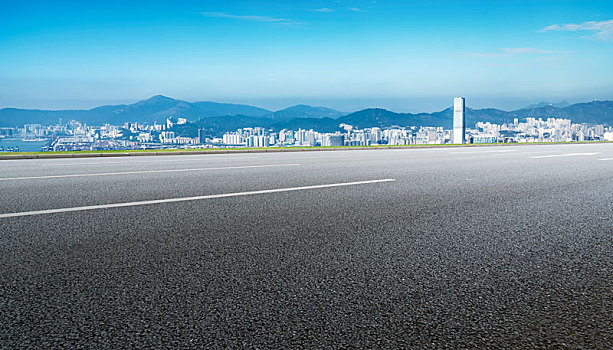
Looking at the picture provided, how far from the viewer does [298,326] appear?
227 cm

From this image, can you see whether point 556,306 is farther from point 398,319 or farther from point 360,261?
point 360,261

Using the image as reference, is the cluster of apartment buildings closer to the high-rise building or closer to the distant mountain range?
the high-rise building

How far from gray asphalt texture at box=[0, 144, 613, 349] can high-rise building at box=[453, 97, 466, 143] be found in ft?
115

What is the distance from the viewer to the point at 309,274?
309cm

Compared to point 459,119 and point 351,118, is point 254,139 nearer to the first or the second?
point 459,119

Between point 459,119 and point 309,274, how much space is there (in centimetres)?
4755

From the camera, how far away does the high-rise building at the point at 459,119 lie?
40312mm

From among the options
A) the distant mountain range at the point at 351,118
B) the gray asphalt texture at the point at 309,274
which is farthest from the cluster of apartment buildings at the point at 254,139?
the distant mountain range at the point at 351,118

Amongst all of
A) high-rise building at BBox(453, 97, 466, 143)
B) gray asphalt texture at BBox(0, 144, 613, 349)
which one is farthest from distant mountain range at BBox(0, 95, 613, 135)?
gray asphalt texture at BBox(0, 144, 613, 349)

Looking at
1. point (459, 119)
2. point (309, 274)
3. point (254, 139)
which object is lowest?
point (309, 274)

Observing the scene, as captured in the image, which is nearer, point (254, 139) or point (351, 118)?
point (254, 139)

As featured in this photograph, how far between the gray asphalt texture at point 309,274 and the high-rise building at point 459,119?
35110 mm

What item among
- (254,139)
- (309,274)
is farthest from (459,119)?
(309,274)

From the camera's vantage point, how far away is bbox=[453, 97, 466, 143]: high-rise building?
40.3 metres
